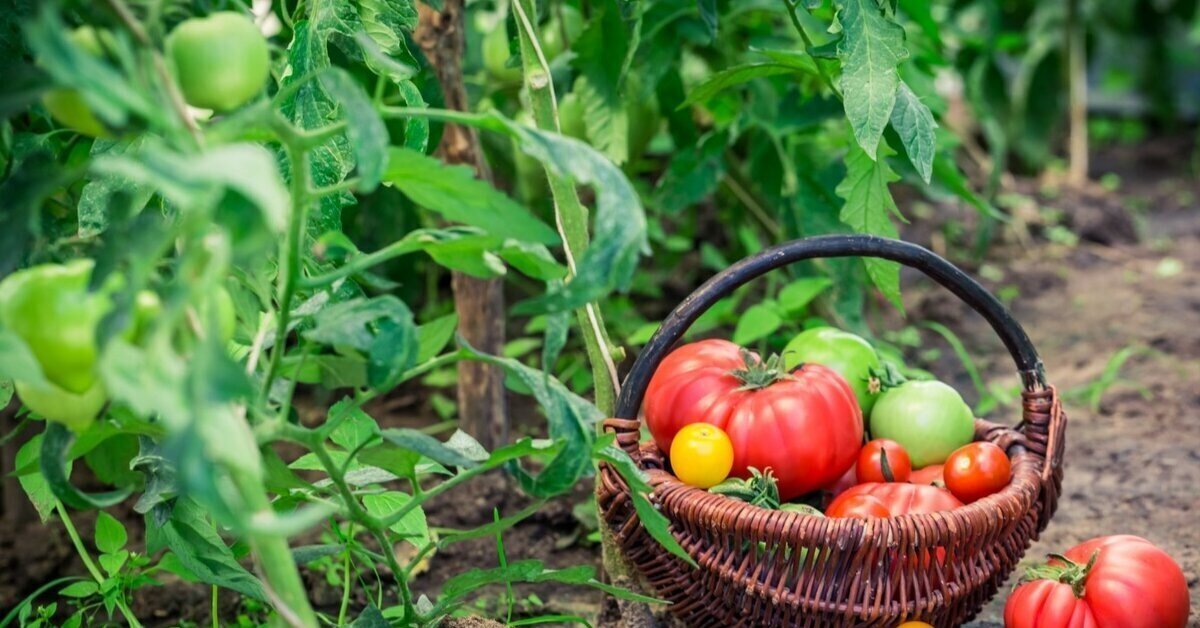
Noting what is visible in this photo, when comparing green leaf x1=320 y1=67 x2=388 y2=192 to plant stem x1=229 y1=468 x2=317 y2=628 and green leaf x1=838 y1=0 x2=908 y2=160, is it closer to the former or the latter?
plant stem x1=229 y1=468 x2=317 y2=628

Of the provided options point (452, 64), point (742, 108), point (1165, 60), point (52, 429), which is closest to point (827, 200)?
point (742, 108)

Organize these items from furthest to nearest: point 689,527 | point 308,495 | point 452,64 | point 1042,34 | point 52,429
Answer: point 1042,34 < point 452,64 < point 689,527 < point 308,495 < point 52,429

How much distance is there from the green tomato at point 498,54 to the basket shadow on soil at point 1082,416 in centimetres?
63

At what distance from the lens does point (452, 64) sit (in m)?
1.74

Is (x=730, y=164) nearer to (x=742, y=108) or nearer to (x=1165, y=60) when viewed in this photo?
(x=742, y=108)

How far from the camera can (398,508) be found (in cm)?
129

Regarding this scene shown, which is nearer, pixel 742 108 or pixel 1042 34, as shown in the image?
pixel 742 108

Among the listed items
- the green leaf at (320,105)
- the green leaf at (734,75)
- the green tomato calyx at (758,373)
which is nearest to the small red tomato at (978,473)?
the green tomato calyx at (758,373)

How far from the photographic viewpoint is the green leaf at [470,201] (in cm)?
89

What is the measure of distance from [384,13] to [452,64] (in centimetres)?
51

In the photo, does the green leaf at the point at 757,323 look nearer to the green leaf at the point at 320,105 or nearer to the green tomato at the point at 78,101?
the green leaf at the point at 320,105

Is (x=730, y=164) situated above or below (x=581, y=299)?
below

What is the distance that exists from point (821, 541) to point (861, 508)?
10 cm

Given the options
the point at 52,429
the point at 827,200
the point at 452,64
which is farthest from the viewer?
the point at 827,200
